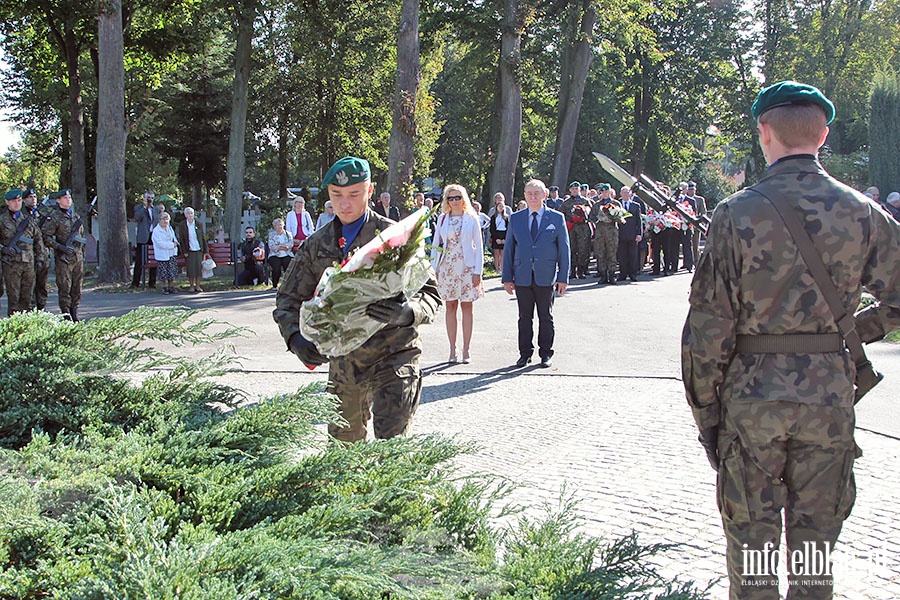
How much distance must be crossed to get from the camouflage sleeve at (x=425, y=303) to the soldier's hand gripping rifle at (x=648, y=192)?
3628mm

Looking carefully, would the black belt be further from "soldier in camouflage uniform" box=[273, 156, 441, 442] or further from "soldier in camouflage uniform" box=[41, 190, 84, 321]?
"soldier in camouflage uniform" box=[41, 190, 84, 321]

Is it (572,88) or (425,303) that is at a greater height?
(572,88)

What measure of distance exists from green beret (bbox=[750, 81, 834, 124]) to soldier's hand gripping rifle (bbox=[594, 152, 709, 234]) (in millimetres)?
4342

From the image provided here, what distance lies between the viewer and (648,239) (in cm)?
2598

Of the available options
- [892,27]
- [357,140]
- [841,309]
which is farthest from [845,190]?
[892,27]

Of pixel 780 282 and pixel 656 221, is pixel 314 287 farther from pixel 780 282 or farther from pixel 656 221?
pixel 656 221

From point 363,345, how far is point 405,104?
17232 millimetres

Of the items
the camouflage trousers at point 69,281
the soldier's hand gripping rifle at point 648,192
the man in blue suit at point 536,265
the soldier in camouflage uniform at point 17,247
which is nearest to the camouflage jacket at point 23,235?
the soldier in camouflage uniform at point 17,247

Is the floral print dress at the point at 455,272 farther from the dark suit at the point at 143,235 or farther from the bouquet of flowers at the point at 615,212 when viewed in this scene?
the dark suit at the point at 143,235

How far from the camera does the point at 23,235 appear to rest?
42.8 feet

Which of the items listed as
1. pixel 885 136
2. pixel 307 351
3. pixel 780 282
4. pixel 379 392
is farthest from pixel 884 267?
pixel 885 136

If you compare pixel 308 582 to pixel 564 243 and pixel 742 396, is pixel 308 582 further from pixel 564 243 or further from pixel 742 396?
pixel 564 243

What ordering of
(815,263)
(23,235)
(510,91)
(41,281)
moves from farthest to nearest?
(510,91), (41,281), (23,235), (815,263)

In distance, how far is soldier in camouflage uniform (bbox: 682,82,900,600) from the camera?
295 cm
